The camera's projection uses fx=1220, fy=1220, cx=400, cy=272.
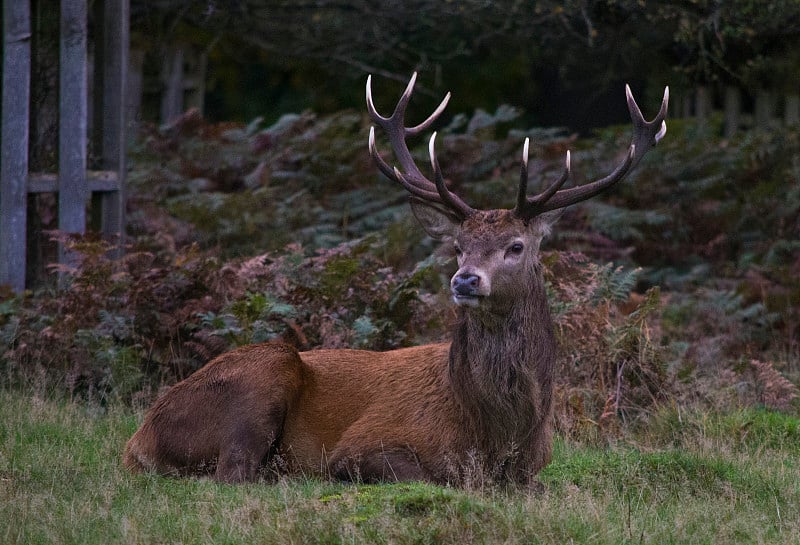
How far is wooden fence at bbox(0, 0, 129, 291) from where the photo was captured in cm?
930

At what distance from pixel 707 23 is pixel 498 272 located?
5852 millimetres

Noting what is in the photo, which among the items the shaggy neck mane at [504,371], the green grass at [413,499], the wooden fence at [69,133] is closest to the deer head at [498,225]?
the shaggy neck mane at [504,371]

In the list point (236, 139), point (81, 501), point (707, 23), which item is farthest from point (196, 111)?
point (81, 501)

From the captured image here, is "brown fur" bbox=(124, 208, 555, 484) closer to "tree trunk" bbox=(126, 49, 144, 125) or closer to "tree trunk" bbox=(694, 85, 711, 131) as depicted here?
"tree trunk" bbox=(126, 49, 144, 125)

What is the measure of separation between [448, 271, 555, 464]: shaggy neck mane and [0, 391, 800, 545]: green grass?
0.36 m

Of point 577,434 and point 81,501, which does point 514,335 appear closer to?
point 577,434

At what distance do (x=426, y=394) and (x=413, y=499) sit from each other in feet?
4.80

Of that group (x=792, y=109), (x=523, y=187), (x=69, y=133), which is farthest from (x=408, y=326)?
(x=792, y=109)

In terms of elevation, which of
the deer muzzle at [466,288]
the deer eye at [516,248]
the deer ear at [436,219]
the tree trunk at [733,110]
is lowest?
the deer muzzle at [466,288]

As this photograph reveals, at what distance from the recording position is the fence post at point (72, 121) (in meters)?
9.54

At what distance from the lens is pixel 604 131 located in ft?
49.6

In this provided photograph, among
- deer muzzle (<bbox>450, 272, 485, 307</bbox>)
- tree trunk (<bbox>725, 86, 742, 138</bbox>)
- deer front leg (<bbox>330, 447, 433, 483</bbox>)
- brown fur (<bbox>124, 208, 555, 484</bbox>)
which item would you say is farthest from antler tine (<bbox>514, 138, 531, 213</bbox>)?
tree trunk (<bbox>725, 86, 742, 138</bbox>)

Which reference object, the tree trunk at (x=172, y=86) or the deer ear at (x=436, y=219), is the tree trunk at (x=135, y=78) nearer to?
the tree trunk at (x=172, y=86)

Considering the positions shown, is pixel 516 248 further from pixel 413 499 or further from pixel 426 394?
pixel 413 499
